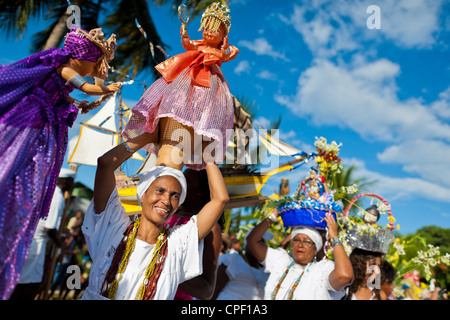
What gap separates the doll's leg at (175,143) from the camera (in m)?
2.27

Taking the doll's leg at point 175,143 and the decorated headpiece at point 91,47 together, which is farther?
the doll's leg at point 175,143

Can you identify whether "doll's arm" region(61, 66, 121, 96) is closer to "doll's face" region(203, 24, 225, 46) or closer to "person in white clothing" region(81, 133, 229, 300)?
"person in white clothing" region(81, 133, 229, 300)

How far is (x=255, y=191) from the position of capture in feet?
16.4

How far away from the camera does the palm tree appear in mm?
7875

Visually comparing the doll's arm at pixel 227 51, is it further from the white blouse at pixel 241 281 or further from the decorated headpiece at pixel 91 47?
the white blouse at pixel 241 281

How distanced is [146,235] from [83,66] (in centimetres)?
111

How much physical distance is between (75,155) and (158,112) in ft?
31.3

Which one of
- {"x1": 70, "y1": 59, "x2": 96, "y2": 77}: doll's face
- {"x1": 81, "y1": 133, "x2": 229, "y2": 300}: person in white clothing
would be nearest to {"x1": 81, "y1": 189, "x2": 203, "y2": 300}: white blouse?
{"x1": 81, "y1": 133, "x2": 229, "y2": 300}: person in white clothing

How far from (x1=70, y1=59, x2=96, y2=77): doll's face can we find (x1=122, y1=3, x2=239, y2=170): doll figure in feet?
1.17

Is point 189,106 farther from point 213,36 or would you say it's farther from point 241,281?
point 241,281

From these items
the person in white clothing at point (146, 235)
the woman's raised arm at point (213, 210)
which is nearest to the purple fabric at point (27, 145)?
the person in white clothing at point (146, 235)

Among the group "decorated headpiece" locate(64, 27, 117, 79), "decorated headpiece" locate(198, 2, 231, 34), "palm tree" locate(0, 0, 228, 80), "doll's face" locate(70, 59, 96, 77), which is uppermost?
"palm tree" locate(0, 0, 228, 80)

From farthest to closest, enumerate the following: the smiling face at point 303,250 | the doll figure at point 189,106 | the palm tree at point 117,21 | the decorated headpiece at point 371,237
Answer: the palm tree at point 117,21, the decorated headpiece at point 371,237, the smiling face at point 303,250, the doll figure at point 189,106

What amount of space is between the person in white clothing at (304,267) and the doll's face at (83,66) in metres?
2.54
